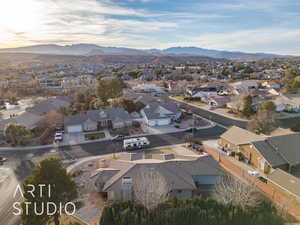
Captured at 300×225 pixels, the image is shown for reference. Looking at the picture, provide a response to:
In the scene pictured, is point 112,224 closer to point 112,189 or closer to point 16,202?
point 112,189

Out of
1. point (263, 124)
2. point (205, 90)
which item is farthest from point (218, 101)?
point (263, 124)

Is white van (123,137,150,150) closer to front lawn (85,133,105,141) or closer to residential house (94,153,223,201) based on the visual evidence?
front lawn (85,133,105,141)

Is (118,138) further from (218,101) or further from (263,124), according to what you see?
(218,101)

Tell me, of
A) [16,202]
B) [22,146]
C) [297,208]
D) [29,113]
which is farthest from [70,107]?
[297,208]

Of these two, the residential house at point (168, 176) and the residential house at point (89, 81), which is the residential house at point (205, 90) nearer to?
the residential house at point (89, 81)

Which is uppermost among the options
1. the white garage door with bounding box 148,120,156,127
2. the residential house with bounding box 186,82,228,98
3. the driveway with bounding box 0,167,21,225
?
the residential house with bounding box 186,82,228,98

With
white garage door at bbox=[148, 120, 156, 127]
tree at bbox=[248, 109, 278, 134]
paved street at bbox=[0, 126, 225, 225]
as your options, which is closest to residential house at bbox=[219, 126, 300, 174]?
tree at bbox=[248, 109, 278, 134]

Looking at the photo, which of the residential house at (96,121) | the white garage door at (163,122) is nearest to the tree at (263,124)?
the white garage door at (163,122)
